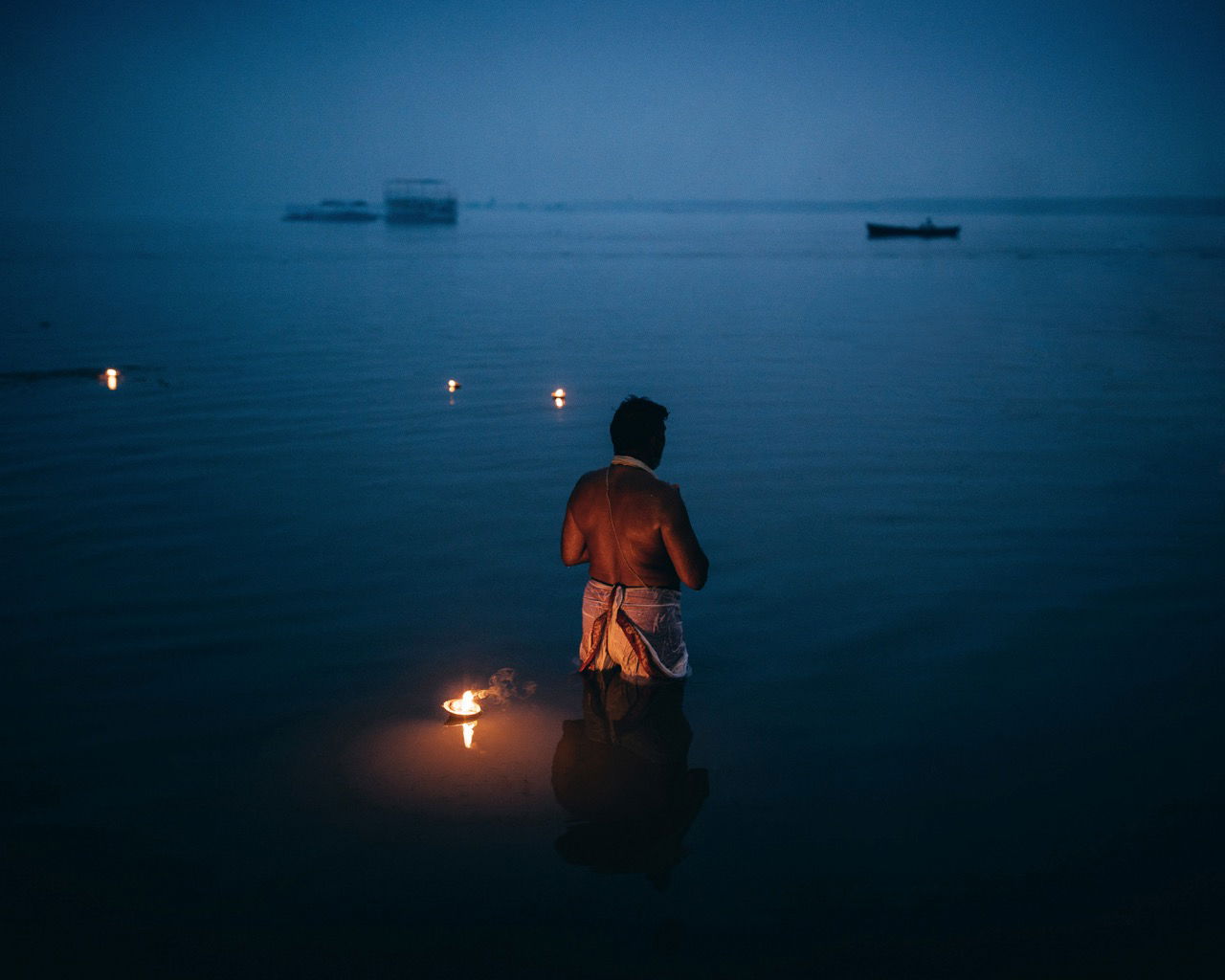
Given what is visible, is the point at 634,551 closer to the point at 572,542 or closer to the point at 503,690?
the point at 572,542

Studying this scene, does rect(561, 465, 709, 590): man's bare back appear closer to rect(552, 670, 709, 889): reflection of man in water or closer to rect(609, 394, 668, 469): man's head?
rect(609, 394, 668, 469): man's head

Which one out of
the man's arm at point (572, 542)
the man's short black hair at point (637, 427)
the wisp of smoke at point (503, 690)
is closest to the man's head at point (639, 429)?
the man's short black hair at point (637, 427)

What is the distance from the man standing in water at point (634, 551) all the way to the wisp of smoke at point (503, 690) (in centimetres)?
43

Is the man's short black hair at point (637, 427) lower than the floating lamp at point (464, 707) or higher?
higher

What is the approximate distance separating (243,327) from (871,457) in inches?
755

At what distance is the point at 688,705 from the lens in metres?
6.40

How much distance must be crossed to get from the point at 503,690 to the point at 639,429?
6.32 ft

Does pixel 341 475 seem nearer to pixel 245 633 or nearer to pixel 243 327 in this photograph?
pixel 245 633

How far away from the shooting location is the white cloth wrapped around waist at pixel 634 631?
6180 mm

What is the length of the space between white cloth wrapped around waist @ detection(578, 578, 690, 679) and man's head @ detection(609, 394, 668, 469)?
788 millimetres

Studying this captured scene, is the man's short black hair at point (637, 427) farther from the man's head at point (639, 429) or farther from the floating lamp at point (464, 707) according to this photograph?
the floating lamp at point (464, 707)

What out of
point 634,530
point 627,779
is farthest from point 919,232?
point 627,779

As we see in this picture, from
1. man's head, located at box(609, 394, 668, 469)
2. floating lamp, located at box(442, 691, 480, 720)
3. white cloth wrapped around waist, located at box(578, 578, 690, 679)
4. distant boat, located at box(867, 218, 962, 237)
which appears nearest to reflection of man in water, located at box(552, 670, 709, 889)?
white cloth wrapped around waist, located at box(578, 578, 690, 679)

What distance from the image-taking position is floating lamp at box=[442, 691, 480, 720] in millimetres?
6145
